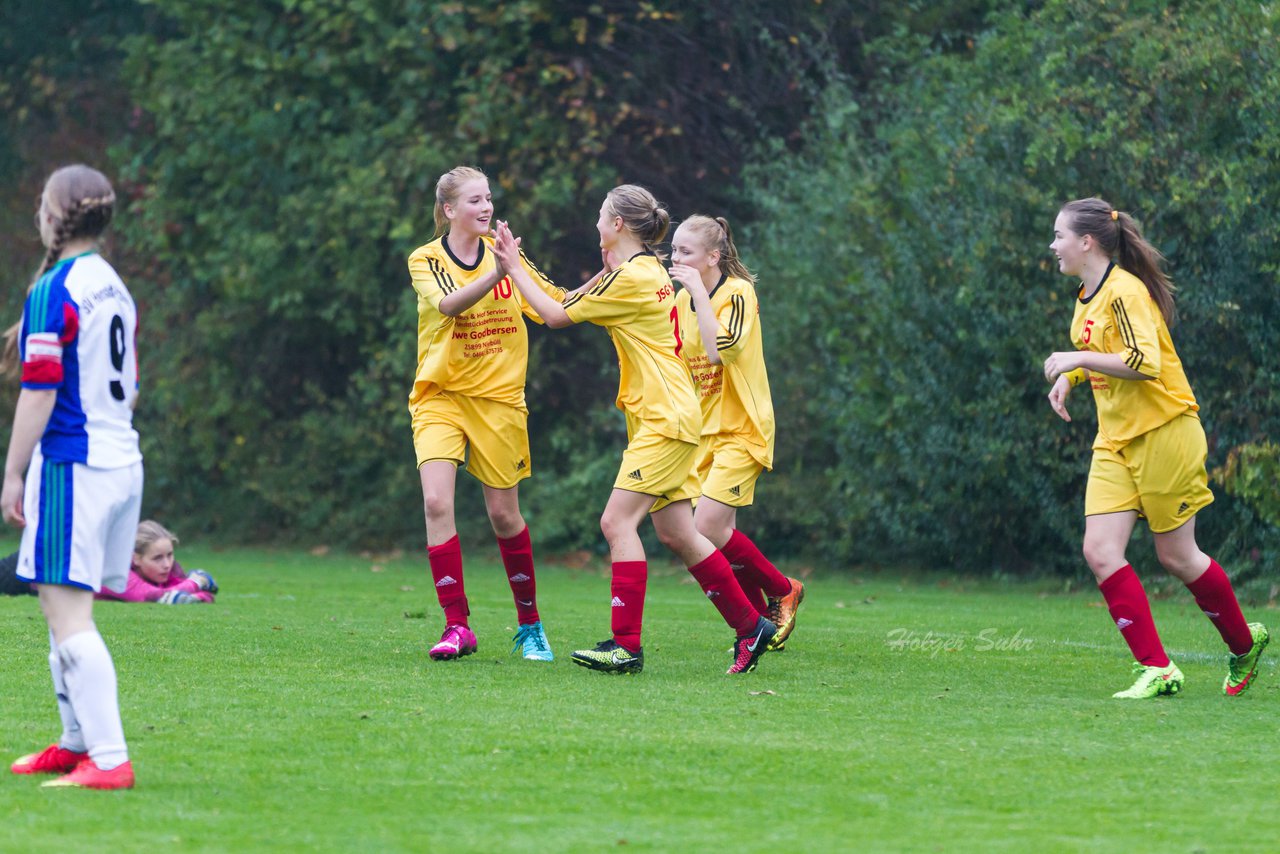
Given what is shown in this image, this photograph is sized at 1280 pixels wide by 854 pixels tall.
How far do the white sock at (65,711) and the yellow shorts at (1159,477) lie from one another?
428 centimetres

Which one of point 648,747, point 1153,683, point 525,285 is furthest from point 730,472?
point 648,747

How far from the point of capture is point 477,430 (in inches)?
330

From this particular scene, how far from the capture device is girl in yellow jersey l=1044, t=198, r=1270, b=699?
23.9 ft

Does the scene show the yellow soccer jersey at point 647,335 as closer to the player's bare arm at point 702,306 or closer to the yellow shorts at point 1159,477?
the player's bare arm at point 702,306

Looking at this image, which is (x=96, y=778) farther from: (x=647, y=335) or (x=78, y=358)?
(x=647, y=335)

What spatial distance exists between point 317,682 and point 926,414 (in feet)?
27.9

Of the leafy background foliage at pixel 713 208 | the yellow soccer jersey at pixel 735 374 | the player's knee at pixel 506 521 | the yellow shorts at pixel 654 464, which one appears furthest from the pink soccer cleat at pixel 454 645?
the leafy background foliage at pixel 713 208

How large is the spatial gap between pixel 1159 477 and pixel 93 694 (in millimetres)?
4471

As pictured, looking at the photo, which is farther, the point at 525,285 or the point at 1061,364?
the point at 525,285

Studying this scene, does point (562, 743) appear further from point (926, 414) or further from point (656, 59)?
point (656, 59)

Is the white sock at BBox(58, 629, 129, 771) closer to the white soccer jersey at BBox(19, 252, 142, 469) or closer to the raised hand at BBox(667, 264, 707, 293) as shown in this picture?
the white soccer jersey at BBox(19, 252, 142, 469)

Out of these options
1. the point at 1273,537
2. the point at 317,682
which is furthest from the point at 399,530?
the point at 317,682

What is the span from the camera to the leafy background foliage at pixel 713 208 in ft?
44.4

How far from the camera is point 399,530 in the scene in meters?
20.1
